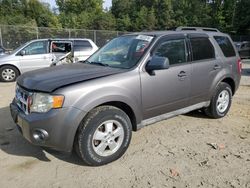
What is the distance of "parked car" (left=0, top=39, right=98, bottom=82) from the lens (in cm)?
1001

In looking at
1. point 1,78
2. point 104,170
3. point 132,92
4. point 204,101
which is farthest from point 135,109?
point 1,78

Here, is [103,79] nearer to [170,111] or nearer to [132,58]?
[132,58]

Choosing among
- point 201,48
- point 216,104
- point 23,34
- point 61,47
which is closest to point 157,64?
point 201,48

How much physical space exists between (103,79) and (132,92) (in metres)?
0.48

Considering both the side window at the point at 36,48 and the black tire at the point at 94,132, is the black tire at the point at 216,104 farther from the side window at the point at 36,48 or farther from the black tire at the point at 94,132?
the side window at the point at 36,48

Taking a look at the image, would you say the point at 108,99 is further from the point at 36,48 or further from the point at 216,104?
the point at 36,48

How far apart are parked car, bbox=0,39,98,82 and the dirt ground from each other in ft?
17.9

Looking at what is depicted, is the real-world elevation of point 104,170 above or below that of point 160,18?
below

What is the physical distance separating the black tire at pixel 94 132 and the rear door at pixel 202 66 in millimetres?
1572

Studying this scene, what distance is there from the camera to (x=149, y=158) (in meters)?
3.89

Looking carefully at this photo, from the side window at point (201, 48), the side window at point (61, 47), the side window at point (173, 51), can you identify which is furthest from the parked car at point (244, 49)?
the side window at point (173, 51)

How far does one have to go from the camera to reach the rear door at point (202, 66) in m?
4.73

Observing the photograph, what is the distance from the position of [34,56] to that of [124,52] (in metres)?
6.82

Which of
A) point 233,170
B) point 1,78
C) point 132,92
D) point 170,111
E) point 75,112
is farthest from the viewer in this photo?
point 1,78
